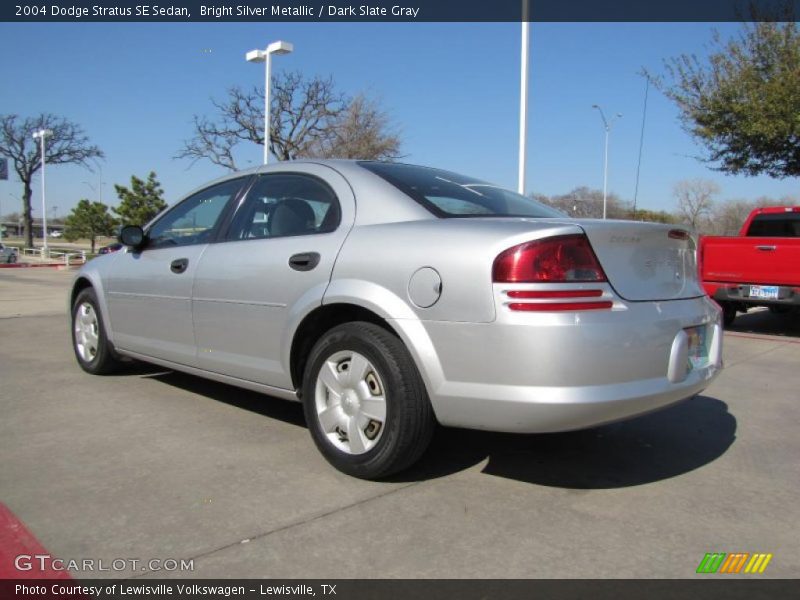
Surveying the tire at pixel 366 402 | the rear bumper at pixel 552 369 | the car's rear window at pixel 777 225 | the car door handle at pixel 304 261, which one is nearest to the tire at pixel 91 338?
the car door handle at pixel 304 261

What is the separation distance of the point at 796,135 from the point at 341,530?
1331 centimetres

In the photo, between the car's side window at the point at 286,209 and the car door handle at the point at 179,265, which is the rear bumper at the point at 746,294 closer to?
the car's side window at the point at 286,209

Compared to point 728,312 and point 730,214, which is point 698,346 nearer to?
point 728,312

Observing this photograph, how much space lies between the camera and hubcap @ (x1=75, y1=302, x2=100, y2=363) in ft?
17.3

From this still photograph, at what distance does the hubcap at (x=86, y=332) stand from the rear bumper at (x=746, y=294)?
721 centimetres

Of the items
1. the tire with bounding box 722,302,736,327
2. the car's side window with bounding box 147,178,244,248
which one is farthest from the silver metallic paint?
the tire with bounding box 722,302,736,327

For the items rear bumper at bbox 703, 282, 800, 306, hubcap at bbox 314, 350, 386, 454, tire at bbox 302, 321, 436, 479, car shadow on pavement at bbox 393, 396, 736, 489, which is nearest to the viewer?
tire at bbox 302, 321, 436, 479

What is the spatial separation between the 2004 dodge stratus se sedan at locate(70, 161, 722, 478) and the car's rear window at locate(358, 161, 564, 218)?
18 mm

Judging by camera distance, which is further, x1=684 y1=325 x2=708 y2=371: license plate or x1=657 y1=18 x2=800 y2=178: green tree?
x1=657 y1=18 x2=800 y2=178: green tree

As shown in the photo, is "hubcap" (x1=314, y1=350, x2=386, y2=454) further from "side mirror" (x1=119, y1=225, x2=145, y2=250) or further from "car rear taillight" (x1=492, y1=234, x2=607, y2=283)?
"side mirror" (x1=119, y1=225, x2=145, y2=250)

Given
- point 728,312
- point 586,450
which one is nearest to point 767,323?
point 728,312

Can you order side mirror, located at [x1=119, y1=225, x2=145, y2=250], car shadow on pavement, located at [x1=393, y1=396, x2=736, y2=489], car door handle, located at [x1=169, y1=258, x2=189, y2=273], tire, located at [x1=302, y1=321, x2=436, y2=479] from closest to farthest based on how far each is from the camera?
tire, located at [x1=302, y1=321, x2=436, y2=479], car shadow on pavement, located at [x1=393, y1=396, x2=736, y2=489], car door handle, located at [x1=169, y1=258, x2=189, y2=273], side mirror, located at [x1=119, y1=225, x2=145, y2=250]

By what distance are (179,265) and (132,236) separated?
0.68 metres

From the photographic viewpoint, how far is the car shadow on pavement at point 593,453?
329cm
